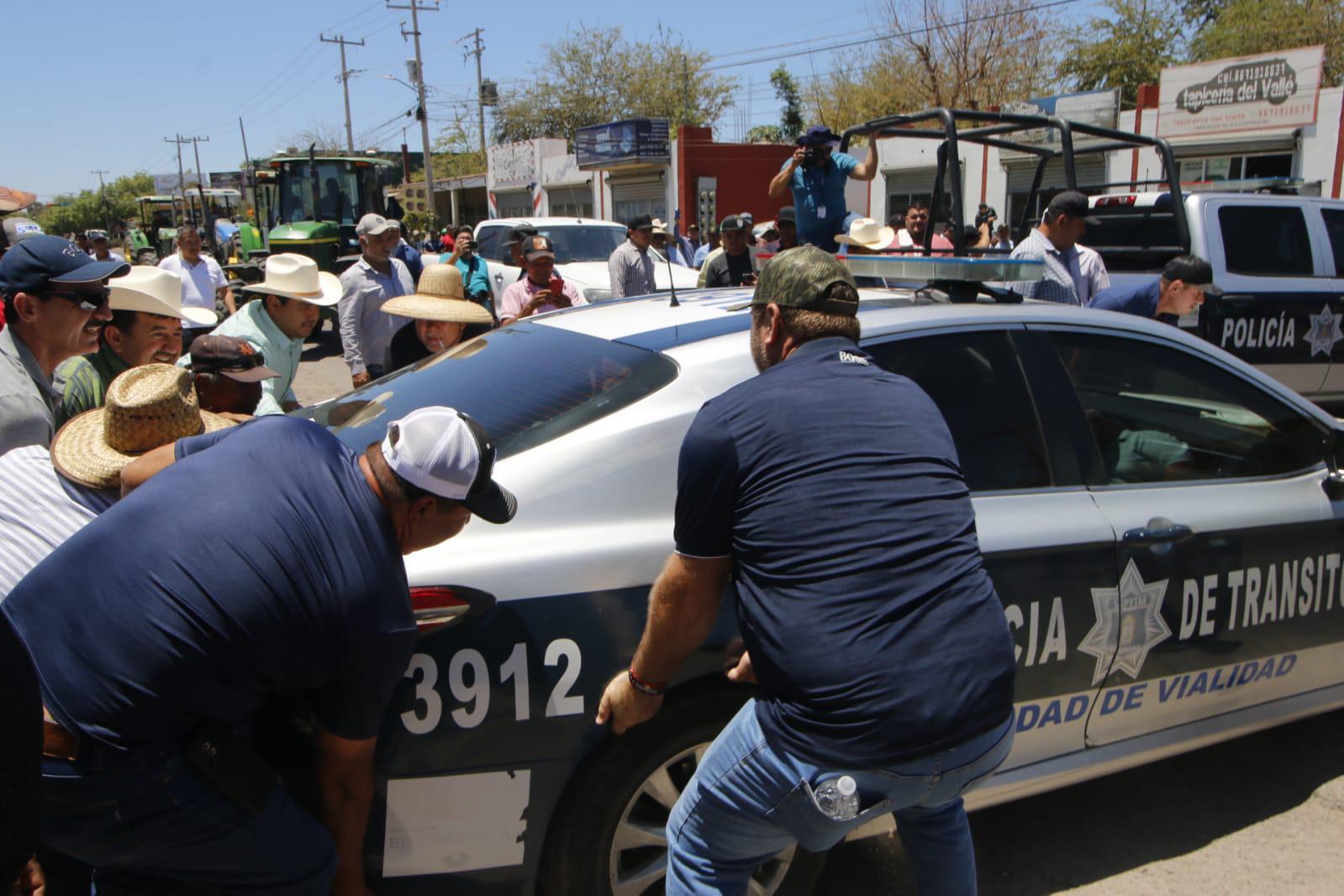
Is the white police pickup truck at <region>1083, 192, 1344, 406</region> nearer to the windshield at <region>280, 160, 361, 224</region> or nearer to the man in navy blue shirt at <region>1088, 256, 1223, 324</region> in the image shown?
the man in navy blue shirt at <region>1088, 256, 1223, 324</region>

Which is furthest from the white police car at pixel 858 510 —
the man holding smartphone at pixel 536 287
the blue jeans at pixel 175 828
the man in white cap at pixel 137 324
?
the man holding smartphone at pixel 536 287

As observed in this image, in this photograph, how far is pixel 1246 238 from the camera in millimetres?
7246

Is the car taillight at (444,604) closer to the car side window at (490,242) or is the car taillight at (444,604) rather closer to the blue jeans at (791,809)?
the blue jeans at (791,809)

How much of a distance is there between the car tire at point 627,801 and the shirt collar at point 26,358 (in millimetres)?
2094

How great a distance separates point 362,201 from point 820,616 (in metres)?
17.9

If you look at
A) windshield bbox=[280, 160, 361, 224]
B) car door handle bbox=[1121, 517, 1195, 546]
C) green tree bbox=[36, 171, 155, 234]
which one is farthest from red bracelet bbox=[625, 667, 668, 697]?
green tree bbox=[36, 171, 155, 234]

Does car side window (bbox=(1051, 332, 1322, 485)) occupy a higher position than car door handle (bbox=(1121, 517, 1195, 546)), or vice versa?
car side window (bbox=(1051, 332, 1322, 485))

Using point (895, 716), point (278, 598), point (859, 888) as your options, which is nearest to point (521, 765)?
point (278, 598)

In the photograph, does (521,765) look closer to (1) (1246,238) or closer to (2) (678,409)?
(2) (678,409)

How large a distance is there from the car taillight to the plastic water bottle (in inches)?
30.8

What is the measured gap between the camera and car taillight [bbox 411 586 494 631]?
2.00 meters

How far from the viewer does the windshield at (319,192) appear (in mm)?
17625

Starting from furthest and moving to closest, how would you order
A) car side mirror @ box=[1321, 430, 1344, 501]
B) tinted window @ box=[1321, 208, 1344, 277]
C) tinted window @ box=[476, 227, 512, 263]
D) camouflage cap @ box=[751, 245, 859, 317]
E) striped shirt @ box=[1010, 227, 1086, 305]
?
tinted window @ box=[476, 227, 512, 263]
tinted window @ box=[1321, 208, 1344, 277]
striped shirt @ box=[1010, 227, 1086, 305]
car side mirror @ box=[1321, 430, 1344, 501]
camouflage cap @ box=[751, 245, 859, 317]

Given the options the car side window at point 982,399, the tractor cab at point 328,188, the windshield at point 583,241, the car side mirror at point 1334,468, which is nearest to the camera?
the car side window at point 982,399
